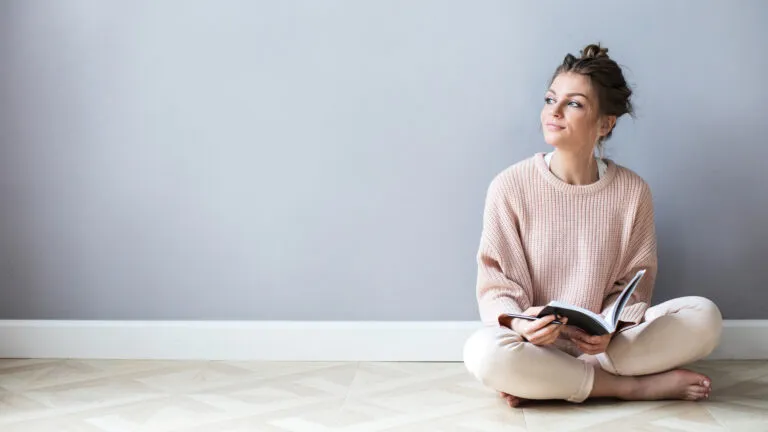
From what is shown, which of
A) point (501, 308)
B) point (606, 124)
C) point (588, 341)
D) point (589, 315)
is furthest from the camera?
point (606, 124)

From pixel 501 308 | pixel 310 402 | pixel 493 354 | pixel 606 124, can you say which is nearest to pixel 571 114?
pixel 606 124

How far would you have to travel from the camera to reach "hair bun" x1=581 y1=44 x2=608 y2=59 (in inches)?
80.0

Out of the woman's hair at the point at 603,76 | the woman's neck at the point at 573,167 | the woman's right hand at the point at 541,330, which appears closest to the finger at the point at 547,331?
the woman's right hand at the point at 541,330

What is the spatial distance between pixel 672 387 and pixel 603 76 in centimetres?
68

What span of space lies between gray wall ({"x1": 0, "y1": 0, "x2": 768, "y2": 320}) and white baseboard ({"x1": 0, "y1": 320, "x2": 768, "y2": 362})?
4 cm

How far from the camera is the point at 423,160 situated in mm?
2234

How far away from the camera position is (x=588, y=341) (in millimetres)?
1826

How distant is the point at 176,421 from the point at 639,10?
1418 millimetres

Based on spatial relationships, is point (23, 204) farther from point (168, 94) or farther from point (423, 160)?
point (423, 160)

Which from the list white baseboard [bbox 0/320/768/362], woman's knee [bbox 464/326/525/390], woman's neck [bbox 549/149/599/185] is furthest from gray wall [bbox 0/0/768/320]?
woman's knee [bbox 464/326/525/390]

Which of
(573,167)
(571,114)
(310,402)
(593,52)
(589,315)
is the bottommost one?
(310,402)

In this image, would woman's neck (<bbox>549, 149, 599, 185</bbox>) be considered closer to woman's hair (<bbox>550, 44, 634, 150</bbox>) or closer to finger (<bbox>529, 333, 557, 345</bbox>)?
woman's hair (<bbox>550, 44, 634, 150</bbox>)

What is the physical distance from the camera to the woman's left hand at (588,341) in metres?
1.82

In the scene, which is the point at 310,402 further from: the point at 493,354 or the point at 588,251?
the point at 588,251
